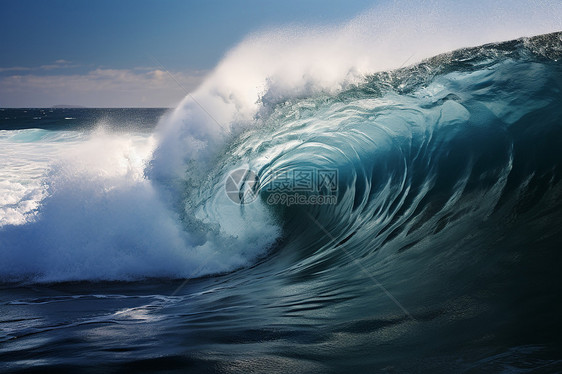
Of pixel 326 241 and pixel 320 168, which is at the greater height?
pixel 320 168

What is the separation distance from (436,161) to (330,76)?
2.38m

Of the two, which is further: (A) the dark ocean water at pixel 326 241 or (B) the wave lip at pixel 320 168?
(B) the wave lip at pixel 320 168

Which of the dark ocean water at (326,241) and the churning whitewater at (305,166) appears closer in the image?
the dark ocean water at (326,241)

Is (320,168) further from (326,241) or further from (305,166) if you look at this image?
(326,241)

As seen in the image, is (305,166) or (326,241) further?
(305,166)

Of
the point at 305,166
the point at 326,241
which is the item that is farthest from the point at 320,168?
the point at 326,241

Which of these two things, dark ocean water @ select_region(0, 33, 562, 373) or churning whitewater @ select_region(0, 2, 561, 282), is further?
churning whitewater @ select_region(0, 2, 561, 282)

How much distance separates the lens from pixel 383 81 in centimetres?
703

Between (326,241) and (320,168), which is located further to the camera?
(320,168)

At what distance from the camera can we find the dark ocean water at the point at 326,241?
236 cm

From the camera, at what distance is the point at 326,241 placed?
591 cm

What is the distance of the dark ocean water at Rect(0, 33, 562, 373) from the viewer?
2359 mm

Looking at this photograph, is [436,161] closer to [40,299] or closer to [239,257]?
[239,257]

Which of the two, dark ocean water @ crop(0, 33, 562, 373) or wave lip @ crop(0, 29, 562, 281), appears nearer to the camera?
dark ocean water @ crop(0, 33, 562, 373)
